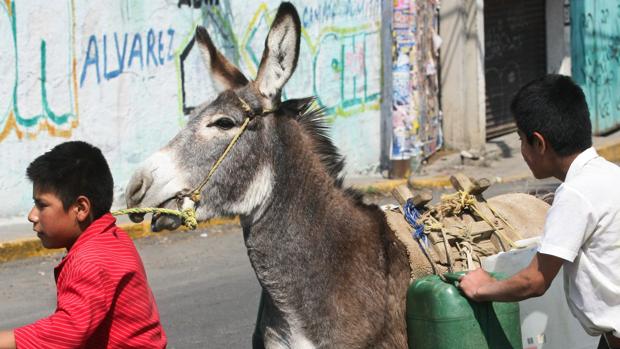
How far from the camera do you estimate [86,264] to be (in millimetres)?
2992

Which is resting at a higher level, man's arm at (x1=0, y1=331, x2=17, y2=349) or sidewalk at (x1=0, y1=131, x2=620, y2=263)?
man's arm at (x1=0, y1=331, x2=17, y2=349)

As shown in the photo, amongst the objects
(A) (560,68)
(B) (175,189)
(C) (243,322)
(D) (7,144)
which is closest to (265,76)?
(B) (175,189)

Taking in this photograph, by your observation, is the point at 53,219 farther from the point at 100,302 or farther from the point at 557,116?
the point at 557,116

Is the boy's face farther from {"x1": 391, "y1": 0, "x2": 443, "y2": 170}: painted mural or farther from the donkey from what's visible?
{"x1": 391, "y1": 0, "x2": 443, "y2": 170}: painted mural

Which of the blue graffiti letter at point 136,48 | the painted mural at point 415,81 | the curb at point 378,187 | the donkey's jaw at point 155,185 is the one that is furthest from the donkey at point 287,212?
the painted mural at point 415,81

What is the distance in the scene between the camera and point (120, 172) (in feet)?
35.8

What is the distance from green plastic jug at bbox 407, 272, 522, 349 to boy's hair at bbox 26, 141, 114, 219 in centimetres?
129

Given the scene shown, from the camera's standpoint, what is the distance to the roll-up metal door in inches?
642

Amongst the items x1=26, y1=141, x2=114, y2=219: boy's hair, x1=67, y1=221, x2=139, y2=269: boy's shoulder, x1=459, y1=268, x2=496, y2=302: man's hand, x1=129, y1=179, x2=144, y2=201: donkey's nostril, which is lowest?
x1=459, y1=268, x2=496, y2=302: man's hand

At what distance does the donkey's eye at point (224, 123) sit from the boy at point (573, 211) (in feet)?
4.07

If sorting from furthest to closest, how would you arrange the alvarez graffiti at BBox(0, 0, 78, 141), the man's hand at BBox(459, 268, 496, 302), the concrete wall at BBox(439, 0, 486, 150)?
the concrete wall at BBox(439, 0, 486, 150) → the alvarez graffiti at BBox(0, 0, 78, 141) → the man's hand at BBox(459, 268, 496, 302)

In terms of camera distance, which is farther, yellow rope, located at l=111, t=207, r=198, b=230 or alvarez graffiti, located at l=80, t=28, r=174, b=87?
alvarez graffiti, located at l=80, t=28, r=174, b=87

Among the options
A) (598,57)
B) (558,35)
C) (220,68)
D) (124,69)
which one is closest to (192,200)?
(220,68)

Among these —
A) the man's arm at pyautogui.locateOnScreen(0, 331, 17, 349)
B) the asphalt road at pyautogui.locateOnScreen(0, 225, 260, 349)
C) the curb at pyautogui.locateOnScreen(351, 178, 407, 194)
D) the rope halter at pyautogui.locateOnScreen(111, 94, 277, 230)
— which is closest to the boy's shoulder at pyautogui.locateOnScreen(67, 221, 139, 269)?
the man's arm at pyautogui.locateOnScreen(0, 331, 17, 349)
